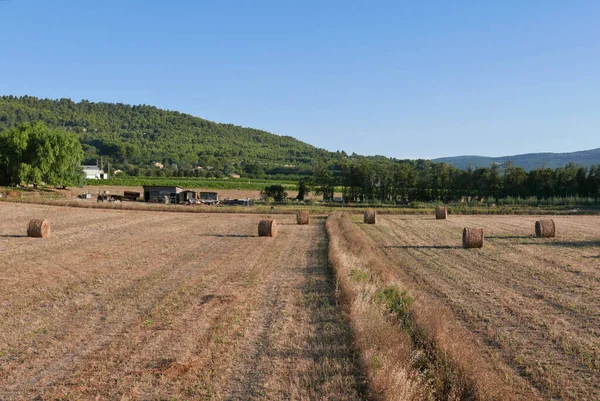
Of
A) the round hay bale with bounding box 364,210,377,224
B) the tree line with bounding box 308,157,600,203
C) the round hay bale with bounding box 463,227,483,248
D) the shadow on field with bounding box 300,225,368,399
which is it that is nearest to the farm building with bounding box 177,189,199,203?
the tree line with bounding box 308,157,600,203

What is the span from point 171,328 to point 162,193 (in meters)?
71.5

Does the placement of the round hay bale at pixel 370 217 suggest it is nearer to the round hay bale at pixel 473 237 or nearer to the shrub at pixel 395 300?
the round hay bale at pixel 473 237

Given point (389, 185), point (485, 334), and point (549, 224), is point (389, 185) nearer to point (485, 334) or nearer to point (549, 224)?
point (549, 224)

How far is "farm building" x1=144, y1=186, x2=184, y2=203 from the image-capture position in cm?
7725

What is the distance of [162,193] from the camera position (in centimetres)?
7825

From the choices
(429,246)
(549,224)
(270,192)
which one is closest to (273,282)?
(429,246)

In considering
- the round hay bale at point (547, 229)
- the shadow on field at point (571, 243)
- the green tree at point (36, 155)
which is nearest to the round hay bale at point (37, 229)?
the shadow on field at point (571, 243)

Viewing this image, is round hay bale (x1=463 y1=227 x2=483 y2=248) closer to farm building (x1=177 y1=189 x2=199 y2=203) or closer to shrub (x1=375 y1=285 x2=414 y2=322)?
shrub (x1=375 y1=285 x2=414 y2=322)

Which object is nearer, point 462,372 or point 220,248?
point 462,372

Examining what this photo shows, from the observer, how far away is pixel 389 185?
9488 centimetres

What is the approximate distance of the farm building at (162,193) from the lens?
77250 millimetres

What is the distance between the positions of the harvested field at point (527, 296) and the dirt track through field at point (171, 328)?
2.79 metres

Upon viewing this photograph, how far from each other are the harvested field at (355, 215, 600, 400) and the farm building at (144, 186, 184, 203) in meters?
56.9

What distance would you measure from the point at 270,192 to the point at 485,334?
72619mm
